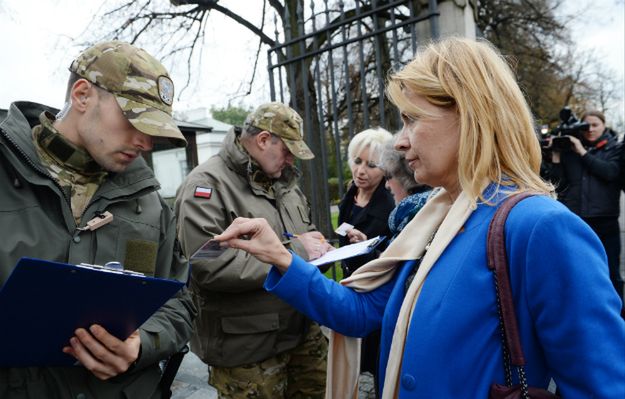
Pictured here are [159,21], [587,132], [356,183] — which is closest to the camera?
[356,183]

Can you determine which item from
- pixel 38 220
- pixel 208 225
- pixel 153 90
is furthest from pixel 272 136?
pixel 38 220

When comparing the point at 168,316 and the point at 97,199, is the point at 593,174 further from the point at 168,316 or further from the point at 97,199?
the point at 97,199

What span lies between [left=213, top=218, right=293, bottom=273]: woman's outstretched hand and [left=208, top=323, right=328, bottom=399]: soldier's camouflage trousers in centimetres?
95

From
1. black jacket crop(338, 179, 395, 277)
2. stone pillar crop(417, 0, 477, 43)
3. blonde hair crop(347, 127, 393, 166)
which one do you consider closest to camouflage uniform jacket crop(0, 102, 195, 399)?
black jacket crop(338, 179, 395, 277)

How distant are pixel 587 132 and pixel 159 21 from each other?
27.0ft

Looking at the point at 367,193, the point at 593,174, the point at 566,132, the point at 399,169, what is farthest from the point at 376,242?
the point at 566,132

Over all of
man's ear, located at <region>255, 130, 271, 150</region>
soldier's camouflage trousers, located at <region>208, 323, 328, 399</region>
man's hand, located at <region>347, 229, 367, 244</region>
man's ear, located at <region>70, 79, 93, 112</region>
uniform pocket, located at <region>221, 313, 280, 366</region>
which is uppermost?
man's ear, located at <region>70, 79, 93, 112</region>

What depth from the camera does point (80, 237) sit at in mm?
1479

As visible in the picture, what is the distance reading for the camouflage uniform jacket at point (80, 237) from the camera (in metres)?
1.38

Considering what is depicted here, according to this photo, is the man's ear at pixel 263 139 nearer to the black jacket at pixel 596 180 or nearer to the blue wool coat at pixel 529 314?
the blue wool coat at pixel 529 314

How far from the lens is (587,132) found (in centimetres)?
496

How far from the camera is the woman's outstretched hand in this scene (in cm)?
162

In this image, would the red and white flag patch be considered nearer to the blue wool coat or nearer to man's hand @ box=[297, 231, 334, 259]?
man's hand @ box=[297, 231, 334, 259]

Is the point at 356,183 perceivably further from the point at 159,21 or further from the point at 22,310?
the point at 159,21
